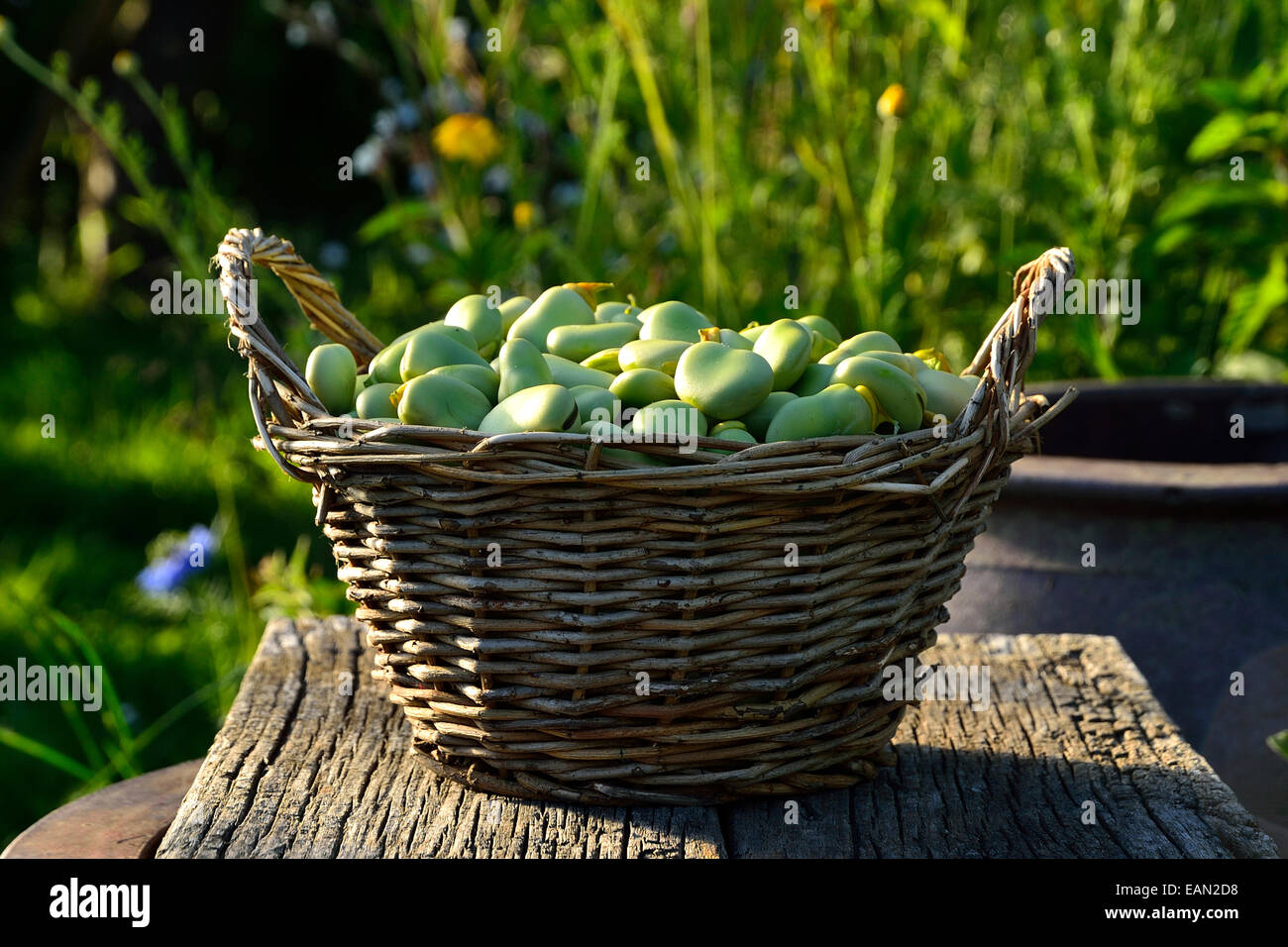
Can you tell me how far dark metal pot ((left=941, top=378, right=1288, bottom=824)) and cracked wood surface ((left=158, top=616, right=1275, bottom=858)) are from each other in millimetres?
207

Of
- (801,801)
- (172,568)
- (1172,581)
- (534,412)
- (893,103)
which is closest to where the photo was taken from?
(534,412)

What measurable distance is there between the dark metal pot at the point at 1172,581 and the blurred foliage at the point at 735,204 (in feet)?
1.51

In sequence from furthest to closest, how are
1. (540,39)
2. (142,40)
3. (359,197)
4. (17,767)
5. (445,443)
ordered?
(359,197) < (142,40) < (540,39) < (17,767) < (445,443)

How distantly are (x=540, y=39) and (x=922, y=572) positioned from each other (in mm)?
2385

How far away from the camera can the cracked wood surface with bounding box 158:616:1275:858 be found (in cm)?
101

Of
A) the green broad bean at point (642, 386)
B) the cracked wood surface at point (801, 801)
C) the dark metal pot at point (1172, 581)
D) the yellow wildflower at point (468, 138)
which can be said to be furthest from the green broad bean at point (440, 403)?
the yellow wildflower at point (468, 138)

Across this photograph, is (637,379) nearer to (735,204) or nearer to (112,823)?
(112,823)

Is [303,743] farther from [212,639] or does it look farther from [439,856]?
[212,639]

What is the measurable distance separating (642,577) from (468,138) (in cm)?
137

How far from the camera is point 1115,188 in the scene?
81.4 inches

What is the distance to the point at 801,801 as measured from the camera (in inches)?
43.2

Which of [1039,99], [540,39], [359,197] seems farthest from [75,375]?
[1039,99]

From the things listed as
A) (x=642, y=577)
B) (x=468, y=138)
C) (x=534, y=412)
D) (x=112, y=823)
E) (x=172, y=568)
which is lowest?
(x=112, y=823)

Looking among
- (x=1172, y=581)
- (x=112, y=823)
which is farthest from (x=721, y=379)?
(x=1172, y=581)
